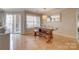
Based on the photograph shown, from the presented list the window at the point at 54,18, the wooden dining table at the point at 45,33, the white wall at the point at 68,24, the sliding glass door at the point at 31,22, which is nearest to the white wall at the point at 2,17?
the sliding glass door at the point at 31,22

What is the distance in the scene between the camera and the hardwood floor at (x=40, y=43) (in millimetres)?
3152

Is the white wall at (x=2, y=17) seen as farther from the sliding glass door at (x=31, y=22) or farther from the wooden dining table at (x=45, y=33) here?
the wooden dining table at (x=45, y=33)

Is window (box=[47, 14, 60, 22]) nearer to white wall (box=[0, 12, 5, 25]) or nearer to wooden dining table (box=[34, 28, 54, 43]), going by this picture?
wooden dining table (box=[34, 28, 54, 43])

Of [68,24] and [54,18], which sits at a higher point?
[54,18]

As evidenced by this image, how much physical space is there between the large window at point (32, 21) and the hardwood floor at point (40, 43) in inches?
10.0

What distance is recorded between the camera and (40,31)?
328 centimetres

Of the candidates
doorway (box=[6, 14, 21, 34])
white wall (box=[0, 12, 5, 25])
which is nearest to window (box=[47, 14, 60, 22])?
doorway (box=[6, 14, 21, 34])

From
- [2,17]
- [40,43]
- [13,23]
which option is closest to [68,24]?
[40,43]

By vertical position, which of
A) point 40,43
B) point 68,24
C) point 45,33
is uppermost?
point 68,24

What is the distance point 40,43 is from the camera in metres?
3.17

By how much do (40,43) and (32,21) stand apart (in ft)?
1.73

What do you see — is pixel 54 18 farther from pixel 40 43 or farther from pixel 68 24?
pixel 40 43

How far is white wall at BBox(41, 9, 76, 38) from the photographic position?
3160 millimetres
